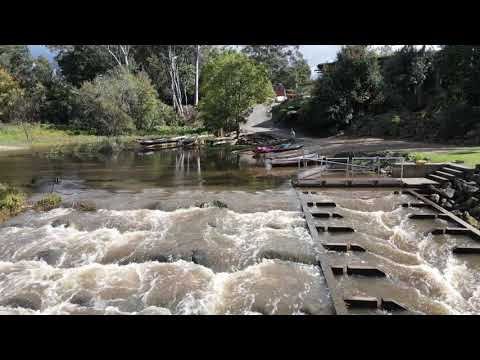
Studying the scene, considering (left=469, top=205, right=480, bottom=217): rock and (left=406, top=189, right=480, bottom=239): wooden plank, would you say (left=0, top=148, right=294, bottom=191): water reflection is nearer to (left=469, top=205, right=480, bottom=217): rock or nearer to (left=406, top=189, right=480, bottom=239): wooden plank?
(left=406, top=189, right=480, bottom=239): wooden plank

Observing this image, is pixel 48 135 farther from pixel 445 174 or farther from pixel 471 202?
pixel 471 202

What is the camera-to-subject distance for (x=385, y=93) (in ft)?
109

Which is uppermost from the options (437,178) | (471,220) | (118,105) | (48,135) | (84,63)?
(84,63)

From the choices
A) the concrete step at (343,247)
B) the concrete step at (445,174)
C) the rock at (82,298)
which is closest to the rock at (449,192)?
the concrete step at (445,174)

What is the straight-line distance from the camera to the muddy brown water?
7.21 m

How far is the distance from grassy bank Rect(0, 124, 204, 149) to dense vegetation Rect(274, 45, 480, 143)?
682 inches

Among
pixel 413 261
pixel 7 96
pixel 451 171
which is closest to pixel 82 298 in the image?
pixel 413 261

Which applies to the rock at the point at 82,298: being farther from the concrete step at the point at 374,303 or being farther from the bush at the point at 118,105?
the bush at the point at 118,105

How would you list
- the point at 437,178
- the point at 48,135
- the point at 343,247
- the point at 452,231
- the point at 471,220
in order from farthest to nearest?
1. the point at 48,135
2. the point at 437,178
3. the point at 471,220
4. the point at 452,231
5. the point at 343,247

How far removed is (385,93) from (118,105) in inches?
1177

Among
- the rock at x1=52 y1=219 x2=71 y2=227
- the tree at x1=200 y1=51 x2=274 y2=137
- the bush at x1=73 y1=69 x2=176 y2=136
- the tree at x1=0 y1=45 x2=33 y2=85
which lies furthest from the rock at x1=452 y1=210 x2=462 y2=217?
the tree at x1=0 y1=45 x2=33 y2=85

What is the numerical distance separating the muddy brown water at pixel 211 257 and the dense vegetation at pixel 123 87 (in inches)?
824
